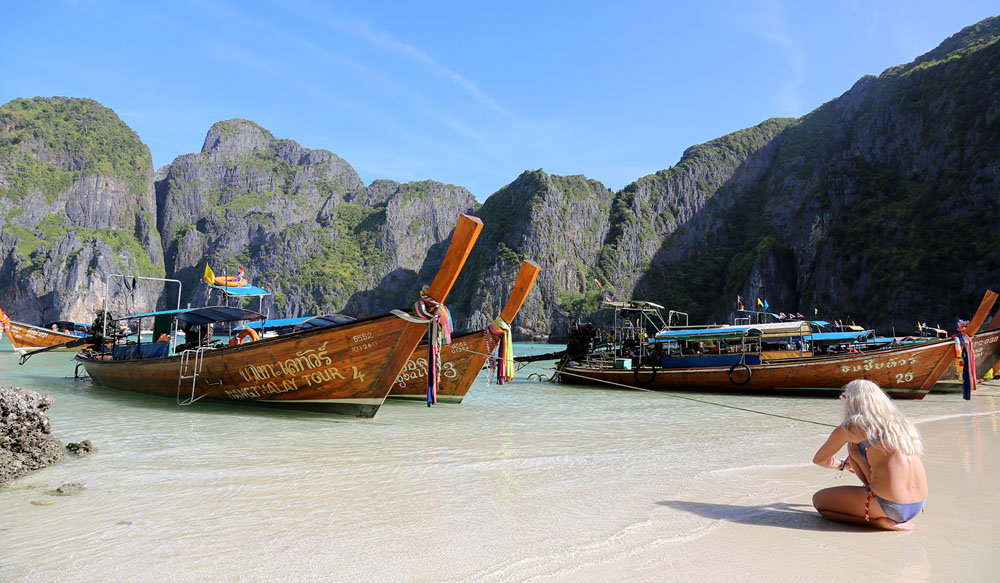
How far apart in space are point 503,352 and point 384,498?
23.0ft

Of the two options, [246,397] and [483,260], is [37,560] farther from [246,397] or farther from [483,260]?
[483,260]

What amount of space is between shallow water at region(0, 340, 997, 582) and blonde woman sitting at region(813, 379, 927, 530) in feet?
2.60

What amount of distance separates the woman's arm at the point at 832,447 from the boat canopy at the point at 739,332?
14466mm

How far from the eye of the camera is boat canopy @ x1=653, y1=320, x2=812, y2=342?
1728cm

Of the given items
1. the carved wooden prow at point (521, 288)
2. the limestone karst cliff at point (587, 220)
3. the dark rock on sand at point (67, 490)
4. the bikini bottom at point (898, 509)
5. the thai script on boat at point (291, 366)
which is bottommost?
the dark rock on sand at point (67, 490)

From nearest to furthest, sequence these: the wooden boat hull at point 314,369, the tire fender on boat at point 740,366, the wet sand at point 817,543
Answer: the wet sand at point 817,543 < the wooden boat hull at point 314,369 < the tire fender on boat at point 740,366

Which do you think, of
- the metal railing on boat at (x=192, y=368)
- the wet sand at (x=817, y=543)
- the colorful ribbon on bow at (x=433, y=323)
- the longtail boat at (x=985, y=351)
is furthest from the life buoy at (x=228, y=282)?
the longtail boat at (x=985, y=351)

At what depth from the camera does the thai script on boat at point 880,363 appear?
49.1ft

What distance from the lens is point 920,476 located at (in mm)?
3453

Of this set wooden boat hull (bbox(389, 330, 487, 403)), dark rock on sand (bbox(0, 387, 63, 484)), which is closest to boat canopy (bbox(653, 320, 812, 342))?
wooden boat hull (bbox(389, 330, 487, 403))

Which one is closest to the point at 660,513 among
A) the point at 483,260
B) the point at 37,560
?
the point at 37,560

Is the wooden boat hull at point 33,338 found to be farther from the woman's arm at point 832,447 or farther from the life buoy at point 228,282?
the woman's arm at point 832,447

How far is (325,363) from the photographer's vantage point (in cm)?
982

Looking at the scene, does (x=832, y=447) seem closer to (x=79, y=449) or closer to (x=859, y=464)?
(x=859, y=464)
